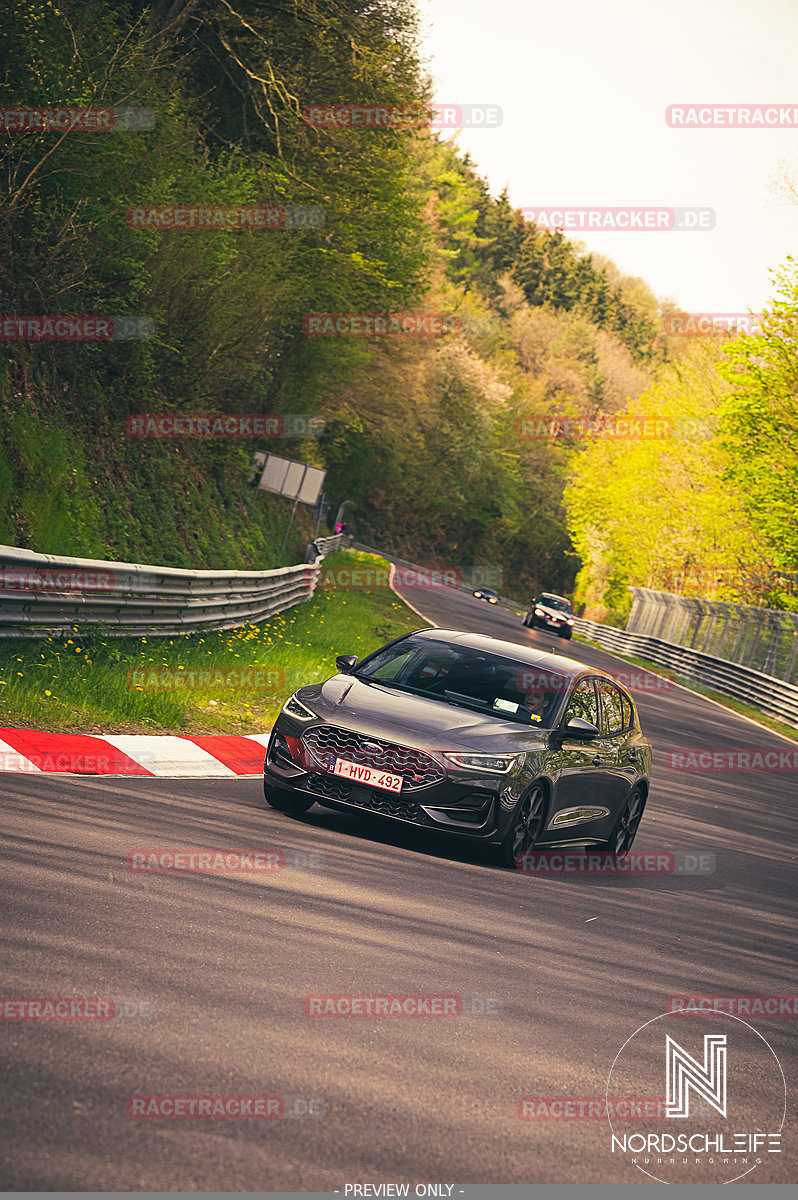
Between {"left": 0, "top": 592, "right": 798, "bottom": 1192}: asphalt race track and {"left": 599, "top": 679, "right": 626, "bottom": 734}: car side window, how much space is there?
1392mm

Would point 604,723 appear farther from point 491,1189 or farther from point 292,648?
point 292,648

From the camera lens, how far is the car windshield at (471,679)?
35.3 ft

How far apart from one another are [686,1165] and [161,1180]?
1808 mm

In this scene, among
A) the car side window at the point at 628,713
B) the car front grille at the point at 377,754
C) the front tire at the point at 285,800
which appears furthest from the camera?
the car side window at the point at 628,713

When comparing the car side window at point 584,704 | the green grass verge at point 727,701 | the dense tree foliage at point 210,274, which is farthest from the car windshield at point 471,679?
the green grass verge at point 727,701

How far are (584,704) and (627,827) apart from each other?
1.48m

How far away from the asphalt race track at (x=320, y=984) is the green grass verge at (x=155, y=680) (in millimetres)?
1488

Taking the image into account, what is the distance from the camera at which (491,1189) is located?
13.1 ft

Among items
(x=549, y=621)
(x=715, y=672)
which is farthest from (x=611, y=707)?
(x=549, y=621)

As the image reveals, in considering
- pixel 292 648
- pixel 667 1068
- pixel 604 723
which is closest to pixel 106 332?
pixel 292 648

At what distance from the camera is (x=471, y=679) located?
36.2 feet

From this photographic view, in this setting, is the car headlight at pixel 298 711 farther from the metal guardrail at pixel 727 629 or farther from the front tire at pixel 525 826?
the metal guardrail at pixel 727 629

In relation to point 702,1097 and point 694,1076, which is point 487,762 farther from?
point 702,1097

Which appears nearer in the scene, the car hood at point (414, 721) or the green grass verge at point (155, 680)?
the car hood at point (414, 721)
